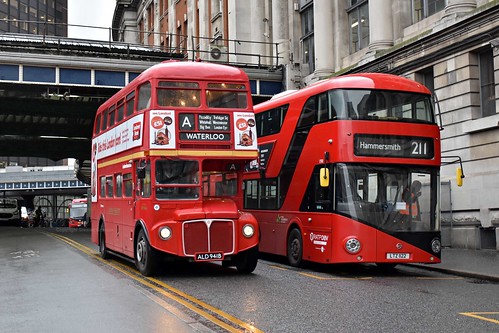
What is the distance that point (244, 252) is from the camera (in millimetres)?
12906

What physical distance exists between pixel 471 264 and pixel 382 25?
13.3 metres

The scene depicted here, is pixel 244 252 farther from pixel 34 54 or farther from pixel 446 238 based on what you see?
pixel 34 54

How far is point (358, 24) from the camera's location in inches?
1155

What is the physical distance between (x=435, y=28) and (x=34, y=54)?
56.3ft

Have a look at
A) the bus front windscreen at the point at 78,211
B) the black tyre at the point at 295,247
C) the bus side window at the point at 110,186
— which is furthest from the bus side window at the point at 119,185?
the bus front windscreen at the point at 78,211

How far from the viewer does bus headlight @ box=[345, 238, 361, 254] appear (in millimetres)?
12961

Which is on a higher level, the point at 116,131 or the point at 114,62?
the point at 114,62

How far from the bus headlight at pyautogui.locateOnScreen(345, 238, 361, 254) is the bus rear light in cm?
359

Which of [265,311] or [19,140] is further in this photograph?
[19,140]

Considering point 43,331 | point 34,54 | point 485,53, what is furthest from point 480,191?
point 34,54

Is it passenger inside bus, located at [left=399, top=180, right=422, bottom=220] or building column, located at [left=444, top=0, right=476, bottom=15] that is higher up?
building column, located at [left=444, top=0, right=476, bottom=15]

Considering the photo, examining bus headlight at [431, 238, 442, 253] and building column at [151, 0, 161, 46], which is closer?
bus headlight at [431, 238, 442, 253]

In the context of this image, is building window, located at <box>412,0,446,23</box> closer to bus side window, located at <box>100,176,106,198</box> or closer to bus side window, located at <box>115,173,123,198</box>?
bus side window, located at <box>100,176,106,198</box>

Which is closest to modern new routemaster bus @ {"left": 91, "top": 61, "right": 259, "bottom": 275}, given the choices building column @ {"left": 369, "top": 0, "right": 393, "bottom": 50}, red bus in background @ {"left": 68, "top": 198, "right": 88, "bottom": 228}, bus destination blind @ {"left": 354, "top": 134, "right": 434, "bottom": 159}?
bus destination blind @ {"left": 354, "top": 134, "right": 434, "bottom": 159}
